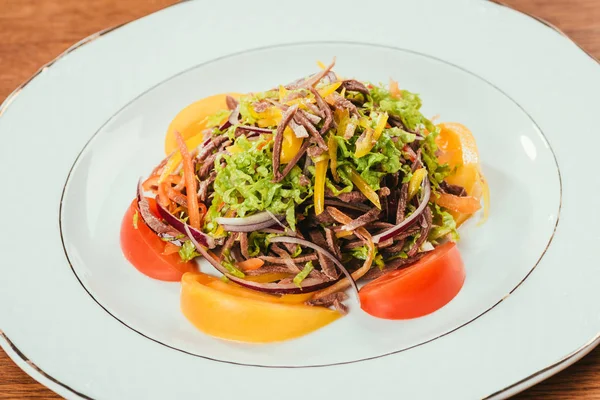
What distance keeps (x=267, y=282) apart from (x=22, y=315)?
1.33 m

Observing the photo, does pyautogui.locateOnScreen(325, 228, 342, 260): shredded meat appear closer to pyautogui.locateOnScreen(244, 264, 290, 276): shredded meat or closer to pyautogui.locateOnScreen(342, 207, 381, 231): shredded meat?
pyautogui.locateOnScreen(342, 207, 381, 231): shredded meat

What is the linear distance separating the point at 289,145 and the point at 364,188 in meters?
0.49

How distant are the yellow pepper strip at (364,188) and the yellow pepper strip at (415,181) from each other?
12.8 inches

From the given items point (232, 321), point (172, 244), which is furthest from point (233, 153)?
point (232, 321)

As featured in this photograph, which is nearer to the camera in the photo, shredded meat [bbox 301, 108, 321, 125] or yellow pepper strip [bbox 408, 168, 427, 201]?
shredded meat [bbox 301, 108, 321, 125]

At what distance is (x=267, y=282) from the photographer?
3803mm

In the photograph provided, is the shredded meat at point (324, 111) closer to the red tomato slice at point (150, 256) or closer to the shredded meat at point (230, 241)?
the shredded meat at point (230, 241)

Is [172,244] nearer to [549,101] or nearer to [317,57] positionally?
[317,57]

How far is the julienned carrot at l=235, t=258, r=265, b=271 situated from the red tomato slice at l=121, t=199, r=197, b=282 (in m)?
0.34

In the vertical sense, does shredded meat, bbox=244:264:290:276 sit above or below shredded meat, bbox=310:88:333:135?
below

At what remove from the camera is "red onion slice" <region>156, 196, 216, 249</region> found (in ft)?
12.4

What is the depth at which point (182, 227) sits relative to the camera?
3.83 m

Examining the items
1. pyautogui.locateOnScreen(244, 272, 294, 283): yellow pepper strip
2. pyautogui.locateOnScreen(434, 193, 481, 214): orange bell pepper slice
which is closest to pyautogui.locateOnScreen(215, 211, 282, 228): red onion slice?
pyautogui.locateOnScreen(244, 272, 294, 283): yellow pepper strip

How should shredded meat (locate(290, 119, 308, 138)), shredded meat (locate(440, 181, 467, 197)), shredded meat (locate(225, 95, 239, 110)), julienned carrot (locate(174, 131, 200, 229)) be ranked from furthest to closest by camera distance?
shredded meat (locate(225, 95, 239, 110)) → shredded meat (locate(440, 181, 467, 197)) → julienned carrot (locate(174, 131, 200, 229)) → shredded meat (locate(290, 119, 308, 138))
